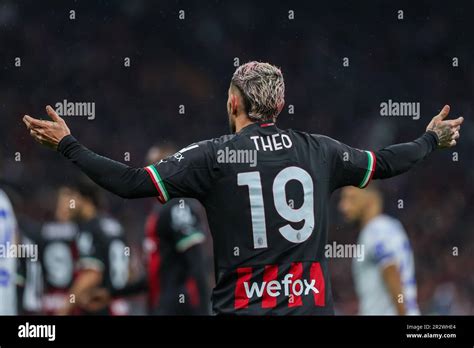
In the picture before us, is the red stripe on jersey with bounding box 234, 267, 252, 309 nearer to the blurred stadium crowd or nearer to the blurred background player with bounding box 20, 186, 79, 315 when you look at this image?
the blurred background player with bounding box 20, 186, 79, 315

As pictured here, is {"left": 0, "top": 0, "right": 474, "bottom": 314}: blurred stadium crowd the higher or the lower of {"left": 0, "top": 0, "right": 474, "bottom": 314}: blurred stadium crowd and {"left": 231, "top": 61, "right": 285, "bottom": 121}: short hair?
the higher

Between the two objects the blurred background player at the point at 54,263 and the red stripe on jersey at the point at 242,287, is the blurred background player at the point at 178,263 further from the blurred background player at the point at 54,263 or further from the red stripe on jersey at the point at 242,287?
the red stripe on jersey at the point at 242,287

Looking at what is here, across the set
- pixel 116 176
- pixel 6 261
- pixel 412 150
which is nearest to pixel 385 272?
pixel 6 261

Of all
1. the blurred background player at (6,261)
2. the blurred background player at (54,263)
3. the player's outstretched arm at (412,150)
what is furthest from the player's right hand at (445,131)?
the blurred background player at (54,263)

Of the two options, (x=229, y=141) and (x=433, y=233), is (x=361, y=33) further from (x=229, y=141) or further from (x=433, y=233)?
(x=229, y=141)

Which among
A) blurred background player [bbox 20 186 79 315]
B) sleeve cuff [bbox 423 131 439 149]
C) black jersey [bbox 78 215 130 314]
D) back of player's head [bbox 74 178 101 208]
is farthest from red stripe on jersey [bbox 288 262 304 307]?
blurred background player [bbox 20 186 79 315]

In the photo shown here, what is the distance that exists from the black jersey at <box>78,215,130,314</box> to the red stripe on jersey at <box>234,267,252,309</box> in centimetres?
399

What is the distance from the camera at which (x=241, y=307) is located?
12.5ft

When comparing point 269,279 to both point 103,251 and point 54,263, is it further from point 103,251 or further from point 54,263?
point 54,263

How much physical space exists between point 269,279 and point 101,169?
31.4 inches

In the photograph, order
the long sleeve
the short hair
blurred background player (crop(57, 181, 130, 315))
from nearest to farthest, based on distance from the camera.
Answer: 1. the long sleeve
2. the short hair
3. blurred background player (crop(57, 181, 130, 315))

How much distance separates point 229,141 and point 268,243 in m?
0.45

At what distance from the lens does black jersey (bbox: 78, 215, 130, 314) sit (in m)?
7.70
